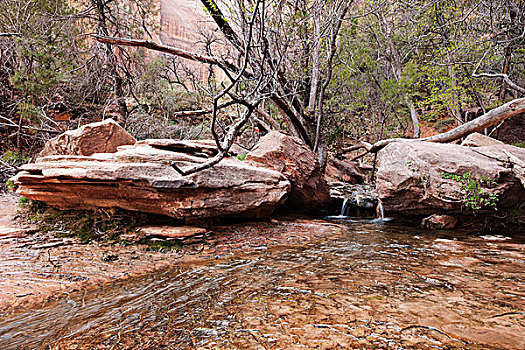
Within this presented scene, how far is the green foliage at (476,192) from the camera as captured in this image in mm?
4961

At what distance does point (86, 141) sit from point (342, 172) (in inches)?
366

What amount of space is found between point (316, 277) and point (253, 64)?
23.0ft

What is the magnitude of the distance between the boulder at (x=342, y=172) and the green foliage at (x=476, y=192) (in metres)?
5.78

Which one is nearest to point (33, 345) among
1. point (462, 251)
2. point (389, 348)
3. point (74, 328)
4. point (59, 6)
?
point (74, 328)

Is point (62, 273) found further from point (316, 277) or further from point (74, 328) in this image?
point (316, 277)

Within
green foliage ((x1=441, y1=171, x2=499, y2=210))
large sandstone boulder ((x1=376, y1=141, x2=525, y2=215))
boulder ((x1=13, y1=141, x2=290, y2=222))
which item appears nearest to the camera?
boulder ((x1=13, y1=141, x2=290, y2=222))

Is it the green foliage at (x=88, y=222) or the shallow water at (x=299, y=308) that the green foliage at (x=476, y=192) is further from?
the green foliage at (x=88, y=222)

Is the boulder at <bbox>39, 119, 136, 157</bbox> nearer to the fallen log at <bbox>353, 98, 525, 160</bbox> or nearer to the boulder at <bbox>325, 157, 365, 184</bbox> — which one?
the fallen log at <bbox>353, 98, 525, 160</bbox>

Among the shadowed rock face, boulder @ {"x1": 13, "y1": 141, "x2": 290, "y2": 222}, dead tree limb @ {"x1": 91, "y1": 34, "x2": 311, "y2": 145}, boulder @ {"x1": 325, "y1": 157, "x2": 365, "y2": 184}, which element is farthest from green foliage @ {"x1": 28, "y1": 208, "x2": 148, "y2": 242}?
the shadowed rock face

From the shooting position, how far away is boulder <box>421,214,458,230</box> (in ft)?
18.4

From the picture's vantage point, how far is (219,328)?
6.31ft

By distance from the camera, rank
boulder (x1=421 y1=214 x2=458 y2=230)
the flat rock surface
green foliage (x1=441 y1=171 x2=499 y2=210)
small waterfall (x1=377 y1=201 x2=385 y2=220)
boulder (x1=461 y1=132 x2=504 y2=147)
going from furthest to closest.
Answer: small waterfall (x1=377 y1=201 x2=385 y2=220) → boulder (x1=461 y1=132 x2=504 y2=147) → boulder (x1=421 y1=214 x2=458 y2=230) → green foliage (x1=441 y1=171 x2=499 y2=210) → the flat rock surface

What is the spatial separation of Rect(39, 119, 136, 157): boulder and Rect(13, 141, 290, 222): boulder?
124 cm

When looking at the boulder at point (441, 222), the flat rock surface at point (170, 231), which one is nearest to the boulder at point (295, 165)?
the flat rock surface at point (170, 231)
